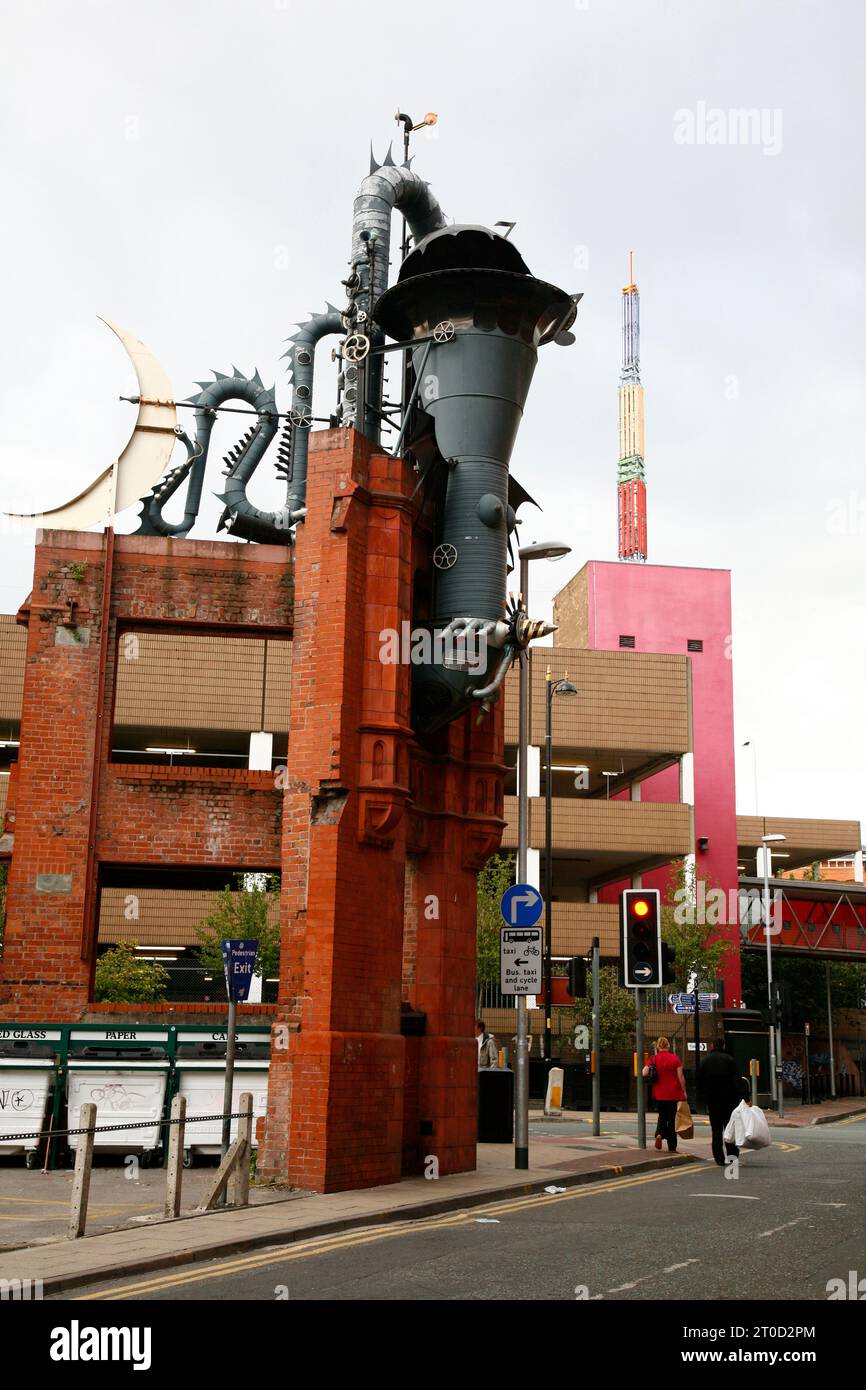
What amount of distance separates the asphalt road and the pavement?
9.5 inches

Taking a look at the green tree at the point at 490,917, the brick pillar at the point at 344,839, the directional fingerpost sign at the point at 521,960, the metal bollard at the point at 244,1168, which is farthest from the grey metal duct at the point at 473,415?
the green tree at the point at 490,917

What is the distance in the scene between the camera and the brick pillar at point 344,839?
624 inches

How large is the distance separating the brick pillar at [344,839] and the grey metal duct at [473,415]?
2.82ft

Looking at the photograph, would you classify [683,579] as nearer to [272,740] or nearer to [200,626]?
[272,740]

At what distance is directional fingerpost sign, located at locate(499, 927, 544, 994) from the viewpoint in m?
19.1

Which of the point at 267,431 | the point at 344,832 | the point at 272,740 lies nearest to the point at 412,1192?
the point at 344,832

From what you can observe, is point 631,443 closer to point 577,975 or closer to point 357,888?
point 577,975

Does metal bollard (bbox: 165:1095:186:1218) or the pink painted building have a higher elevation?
the pink painted building

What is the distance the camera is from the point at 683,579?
69000 millimetres

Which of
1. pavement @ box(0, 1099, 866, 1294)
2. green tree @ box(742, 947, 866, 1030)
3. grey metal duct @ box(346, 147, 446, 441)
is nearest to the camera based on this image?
pavement @ box(0, 1099, 866, 1294)

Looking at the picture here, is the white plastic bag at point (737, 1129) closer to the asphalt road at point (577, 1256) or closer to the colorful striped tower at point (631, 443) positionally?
the asphalt road at point (577, 1256)

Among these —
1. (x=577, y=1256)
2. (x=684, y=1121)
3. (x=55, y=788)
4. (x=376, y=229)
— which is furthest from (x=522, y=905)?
(x=376, y=229)

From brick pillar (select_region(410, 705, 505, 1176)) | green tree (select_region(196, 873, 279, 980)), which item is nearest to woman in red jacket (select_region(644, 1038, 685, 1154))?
brick pillar (select_region(410, 705, 505, 1176))

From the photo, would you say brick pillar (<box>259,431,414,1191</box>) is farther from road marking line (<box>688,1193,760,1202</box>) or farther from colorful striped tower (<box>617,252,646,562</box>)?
colorful striped tower (<box>617,252,646,562</box>)
